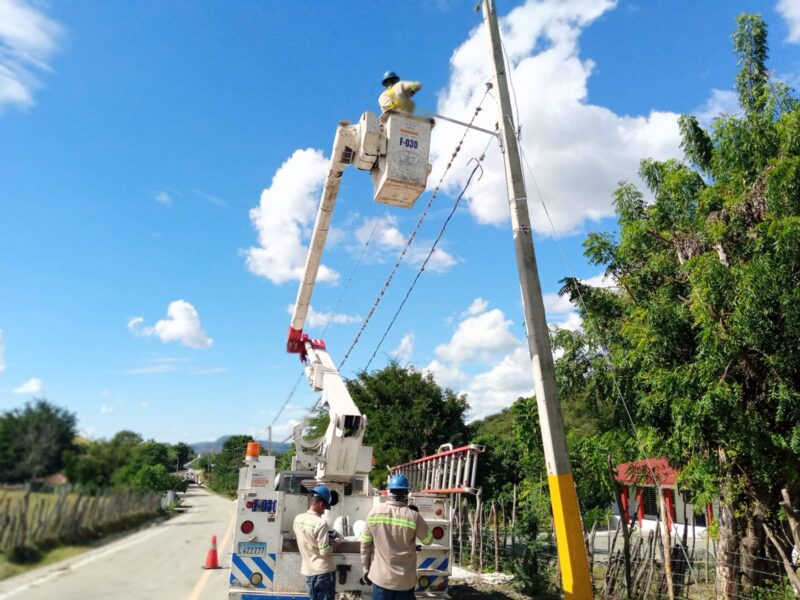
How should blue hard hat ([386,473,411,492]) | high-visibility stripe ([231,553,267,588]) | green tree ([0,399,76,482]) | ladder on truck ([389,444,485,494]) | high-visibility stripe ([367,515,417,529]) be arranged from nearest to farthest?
green tree ([0,399,76,482]) < high-visibility stripe ([367,515,417,529]) < blue hard hat ([386,473,411,492]) < high-visibility stripe ([231,553,267,588]) < ladder on truck ([389,444,485,494])

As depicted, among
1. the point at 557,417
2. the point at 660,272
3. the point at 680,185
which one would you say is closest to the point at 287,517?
the point at 557,417

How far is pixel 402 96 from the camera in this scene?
23.7 ft

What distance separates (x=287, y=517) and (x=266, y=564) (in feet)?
2.27

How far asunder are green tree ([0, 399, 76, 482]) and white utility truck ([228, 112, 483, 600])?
19.7ft

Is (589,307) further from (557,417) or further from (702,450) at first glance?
(557,417)

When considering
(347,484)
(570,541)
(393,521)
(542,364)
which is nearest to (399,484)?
(393,521)

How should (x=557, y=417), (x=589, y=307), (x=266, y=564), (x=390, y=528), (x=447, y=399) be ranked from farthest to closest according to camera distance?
(x=447, y=399)
(x=589, y=307)
(x=266, y=564)
(x=557, y=417)
(x=390, y=528)

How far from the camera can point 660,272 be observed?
1050 cm

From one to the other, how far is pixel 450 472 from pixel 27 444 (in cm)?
764

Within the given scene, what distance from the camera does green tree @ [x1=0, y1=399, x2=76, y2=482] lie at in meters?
1.08

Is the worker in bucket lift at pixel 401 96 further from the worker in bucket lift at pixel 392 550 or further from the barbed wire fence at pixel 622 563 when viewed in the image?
the barbed wire fence at pixel 622 563

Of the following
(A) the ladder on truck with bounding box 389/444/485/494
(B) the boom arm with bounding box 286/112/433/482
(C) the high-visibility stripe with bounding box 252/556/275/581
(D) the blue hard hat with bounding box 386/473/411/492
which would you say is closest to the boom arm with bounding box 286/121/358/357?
(B) the boom arm with bounding box 286/112/433/482

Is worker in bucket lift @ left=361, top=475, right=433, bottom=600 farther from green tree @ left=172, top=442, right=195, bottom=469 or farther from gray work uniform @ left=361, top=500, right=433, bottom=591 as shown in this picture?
green tree @ left=172, top=442, right=195, bottom=469

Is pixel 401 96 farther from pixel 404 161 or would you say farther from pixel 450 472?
pixel 450 472
